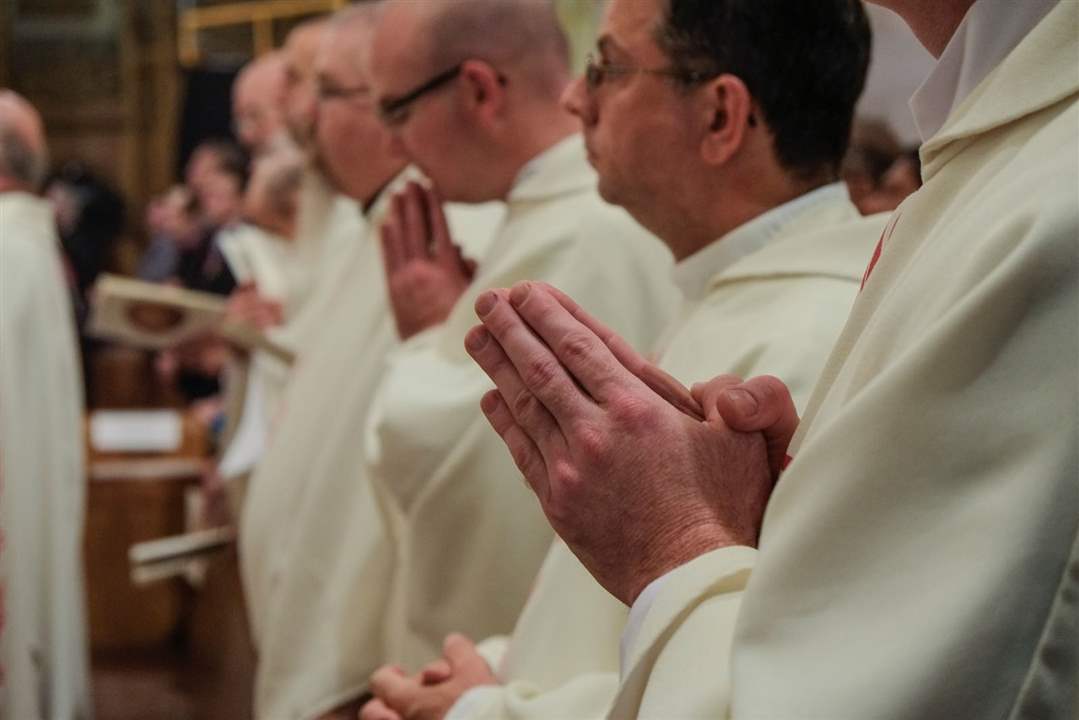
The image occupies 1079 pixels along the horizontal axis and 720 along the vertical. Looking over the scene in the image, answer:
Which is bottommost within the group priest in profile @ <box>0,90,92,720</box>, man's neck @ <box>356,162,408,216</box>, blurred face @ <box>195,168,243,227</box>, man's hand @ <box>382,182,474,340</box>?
blurred face @ <box>195,168,243,227</box>

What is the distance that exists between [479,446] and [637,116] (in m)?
0.79

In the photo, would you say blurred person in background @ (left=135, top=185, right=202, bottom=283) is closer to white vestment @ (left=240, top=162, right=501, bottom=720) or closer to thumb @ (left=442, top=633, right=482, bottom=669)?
white vestment @ (left=240, top=162, right=501, bottom=720)

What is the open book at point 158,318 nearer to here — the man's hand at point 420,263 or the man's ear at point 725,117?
the man's hand at point 420,263

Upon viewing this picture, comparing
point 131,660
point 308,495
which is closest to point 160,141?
point 131,660

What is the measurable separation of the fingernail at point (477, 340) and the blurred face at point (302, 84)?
3.24m

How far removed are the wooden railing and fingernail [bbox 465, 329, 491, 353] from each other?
7.90 metres

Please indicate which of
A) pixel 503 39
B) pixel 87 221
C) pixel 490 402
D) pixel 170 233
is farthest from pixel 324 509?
pixel 87 221

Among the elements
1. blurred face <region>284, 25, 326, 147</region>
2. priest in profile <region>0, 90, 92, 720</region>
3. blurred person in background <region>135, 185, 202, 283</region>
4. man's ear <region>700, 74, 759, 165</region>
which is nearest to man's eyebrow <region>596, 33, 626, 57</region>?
man's ear <region>700, 74, 759, 165</region>

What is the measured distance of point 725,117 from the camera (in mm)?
2053

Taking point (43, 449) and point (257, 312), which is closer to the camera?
point (43, 449)

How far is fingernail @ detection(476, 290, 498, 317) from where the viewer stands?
4.85 feet

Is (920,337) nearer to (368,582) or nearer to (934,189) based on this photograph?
(934,189)

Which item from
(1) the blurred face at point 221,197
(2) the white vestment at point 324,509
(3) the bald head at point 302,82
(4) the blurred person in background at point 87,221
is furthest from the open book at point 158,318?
(4) the blurred person in background at point 87,221

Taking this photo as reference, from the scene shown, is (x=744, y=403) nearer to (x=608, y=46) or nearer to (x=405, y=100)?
(x=608, y=46)
